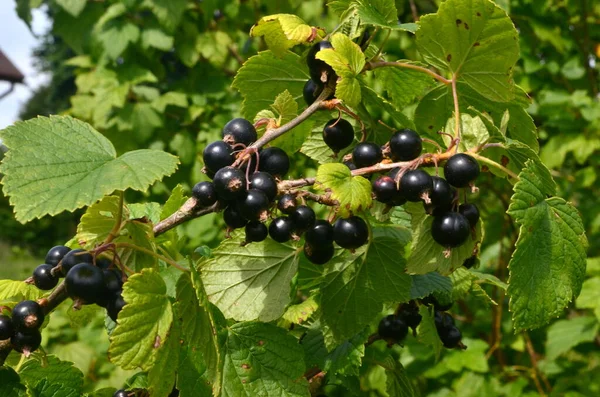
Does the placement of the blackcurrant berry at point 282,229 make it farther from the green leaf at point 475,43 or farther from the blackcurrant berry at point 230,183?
the green leaf at point 475,43

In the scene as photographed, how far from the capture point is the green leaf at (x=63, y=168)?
Answer: 26.7 inches

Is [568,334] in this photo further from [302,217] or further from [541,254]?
[302,217]

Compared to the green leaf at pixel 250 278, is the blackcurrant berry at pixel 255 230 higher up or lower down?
higher up

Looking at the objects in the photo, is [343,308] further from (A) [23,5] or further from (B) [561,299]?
(A) [23,5]

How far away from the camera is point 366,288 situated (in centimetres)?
87

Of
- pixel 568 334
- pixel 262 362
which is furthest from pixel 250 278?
pixel 568 334

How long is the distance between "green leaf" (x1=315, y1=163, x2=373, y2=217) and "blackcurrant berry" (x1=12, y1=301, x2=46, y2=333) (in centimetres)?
36

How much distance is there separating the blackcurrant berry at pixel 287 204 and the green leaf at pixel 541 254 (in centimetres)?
26

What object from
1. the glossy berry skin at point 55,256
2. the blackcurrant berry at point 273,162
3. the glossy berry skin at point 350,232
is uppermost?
the blackcurrant berry at point 273,162

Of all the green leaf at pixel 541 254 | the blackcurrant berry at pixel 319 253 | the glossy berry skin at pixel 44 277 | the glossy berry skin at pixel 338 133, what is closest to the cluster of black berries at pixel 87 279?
the glossy berry skin at pixel 44 277

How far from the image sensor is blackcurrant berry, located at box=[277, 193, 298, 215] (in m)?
0.77

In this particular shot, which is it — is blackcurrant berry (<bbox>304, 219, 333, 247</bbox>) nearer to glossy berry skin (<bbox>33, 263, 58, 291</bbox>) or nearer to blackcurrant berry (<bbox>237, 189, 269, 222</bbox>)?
blackcurrant berry (<bbox>237, 189, 269, 222</bbox>)

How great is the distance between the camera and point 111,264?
2.50 ft

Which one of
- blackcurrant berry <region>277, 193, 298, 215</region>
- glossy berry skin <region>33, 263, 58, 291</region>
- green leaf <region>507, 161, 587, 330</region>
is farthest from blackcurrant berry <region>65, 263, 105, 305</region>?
green leaf <region>507, 161, 587, 330</region>
